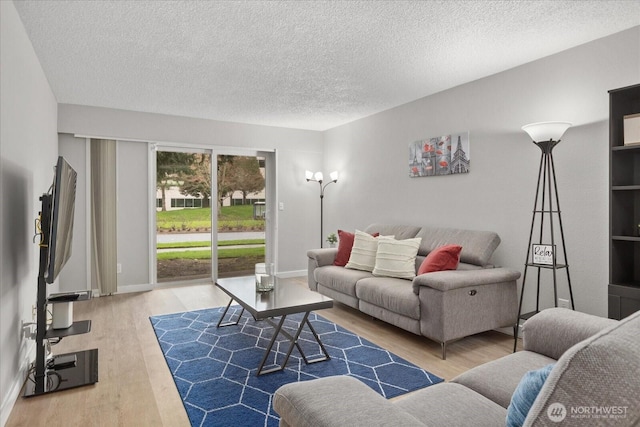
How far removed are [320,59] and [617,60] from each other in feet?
7.66

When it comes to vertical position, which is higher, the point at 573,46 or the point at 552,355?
the point at 573,46

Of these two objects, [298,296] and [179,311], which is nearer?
[298,296]

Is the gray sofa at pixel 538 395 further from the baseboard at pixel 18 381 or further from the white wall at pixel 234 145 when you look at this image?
the white wall at pixel 234 145

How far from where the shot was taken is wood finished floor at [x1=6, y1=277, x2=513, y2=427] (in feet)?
7.49

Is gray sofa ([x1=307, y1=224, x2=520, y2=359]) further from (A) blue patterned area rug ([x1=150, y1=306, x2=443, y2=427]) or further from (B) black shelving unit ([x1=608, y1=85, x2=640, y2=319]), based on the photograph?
(B) black shelving unit ([x1=608, y1=85, x2=640, y2=319])

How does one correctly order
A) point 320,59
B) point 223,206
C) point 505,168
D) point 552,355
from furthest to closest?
1. point 223,206
2. point 505,168
3. point 320,59
4. point 552,355

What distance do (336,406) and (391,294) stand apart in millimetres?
2367

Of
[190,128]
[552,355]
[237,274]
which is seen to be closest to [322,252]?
[237,274]

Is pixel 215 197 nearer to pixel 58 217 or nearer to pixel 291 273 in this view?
pixel 291 273

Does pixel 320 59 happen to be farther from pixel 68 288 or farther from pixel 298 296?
pixel 68 288

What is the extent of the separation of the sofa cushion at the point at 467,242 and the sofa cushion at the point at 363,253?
1.72ft

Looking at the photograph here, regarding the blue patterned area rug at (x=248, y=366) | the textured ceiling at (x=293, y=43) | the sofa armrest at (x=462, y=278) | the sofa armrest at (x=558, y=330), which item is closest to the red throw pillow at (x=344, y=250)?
the blue patterned area rug at (x=248, y=366)

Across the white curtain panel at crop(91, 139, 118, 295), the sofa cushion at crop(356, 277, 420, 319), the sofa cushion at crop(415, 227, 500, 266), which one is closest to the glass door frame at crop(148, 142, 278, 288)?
the white curtain panel at crop(91, 139, 118, 295)

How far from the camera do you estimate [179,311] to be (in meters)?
4.40
